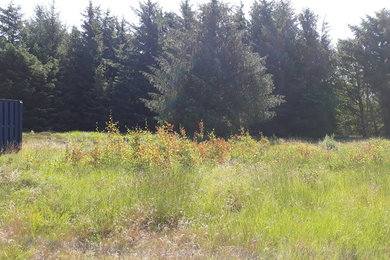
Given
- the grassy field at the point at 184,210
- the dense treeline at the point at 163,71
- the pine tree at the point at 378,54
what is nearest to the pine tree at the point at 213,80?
the dense treeline at the point at 163,71

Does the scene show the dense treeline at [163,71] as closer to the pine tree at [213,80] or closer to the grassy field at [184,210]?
the pine tree at [213,80]

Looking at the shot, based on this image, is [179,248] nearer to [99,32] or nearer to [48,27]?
[99,32]

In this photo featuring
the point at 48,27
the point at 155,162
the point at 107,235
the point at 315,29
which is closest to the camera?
the point at 107,235

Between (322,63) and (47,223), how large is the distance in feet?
117

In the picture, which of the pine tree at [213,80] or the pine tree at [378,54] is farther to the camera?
the pine tree at [378,54]

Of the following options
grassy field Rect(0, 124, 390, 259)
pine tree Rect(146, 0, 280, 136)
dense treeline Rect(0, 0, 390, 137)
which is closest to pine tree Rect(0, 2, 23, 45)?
dense treeline Rect(0, 0, 390, 137)

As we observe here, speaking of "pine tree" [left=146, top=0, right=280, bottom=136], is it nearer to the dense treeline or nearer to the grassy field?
the dense treeline

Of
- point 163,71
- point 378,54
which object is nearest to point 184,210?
point 163,71

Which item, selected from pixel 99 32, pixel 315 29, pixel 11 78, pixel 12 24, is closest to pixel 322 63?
pixel 315 29

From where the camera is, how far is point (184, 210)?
481cm

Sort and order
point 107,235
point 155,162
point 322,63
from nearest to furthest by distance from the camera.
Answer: point 107,235
point 155,162
point 322,63

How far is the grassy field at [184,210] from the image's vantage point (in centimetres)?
376

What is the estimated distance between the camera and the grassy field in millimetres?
3758

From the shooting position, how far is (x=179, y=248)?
3771mm
